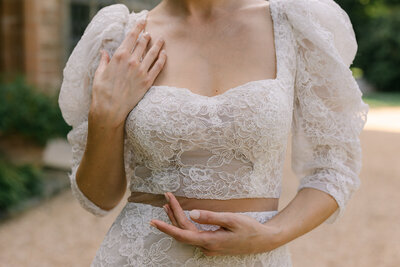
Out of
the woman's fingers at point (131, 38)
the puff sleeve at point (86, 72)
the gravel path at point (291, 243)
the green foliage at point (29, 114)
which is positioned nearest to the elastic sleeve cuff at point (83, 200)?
the puff sleeve at point (86, 72)

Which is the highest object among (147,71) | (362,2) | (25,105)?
(147,71)

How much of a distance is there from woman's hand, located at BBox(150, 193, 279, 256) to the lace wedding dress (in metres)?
0.12

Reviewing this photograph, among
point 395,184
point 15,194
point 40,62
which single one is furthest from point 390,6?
point 15,194

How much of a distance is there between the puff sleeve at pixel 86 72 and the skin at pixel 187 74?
0.09 metres

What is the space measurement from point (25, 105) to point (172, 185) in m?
5.20

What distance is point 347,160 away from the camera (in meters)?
1.69

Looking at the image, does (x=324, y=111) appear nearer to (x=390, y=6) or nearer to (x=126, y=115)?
(x=126, y=115)

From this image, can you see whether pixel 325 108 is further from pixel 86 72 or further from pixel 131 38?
pixel 86 72

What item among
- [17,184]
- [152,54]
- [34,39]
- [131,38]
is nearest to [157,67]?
[152,54]

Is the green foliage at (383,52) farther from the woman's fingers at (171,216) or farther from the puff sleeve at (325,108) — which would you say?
the woman's fingers at (171,216)

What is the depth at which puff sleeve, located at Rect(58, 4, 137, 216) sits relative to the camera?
187cm

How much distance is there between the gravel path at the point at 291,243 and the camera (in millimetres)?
4883

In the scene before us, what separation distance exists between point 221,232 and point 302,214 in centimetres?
29

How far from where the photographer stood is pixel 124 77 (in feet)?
5.60
